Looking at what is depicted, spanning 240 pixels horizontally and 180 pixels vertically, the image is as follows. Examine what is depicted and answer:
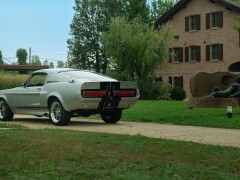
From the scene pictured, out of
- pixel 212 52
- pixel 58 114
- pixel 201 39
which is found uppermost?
pixel 201 39

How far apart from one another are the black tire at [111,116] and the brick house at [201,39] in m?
30.9

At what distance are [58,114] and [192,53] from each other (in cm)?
3642

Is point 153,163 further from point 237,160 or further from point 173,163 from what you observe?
point 237,160

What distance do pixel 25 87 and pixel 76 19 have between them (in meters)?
59.8

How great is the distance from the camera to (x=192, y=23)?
49062 mm

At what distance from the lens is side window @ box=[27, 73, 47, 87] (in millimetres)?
14977

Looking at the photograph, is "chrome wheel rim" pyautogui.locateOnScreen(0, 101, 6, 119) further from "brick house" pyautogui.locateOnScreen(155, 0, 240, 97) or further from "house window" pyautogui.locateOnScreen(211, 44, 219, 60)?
"house window" pyautogui.locateOnScreen(211, 44, 219, 60)

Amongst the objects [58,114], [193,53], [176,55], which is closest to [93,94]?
[58,114]

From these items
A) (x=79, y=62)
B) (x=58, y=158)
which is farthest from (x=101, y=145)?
(x=79, y=62)

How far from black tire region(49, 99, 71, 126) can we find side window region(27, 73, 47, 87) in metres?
0.99

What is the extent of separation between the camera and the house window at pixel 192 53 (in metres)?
48.4

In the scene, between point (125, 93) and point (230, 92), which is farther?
point (230, 92)

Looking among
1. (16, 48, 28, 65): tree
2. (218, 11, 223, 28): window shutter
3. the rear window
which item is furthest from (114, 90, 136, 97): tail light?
(16, 48, 28, 65): tree

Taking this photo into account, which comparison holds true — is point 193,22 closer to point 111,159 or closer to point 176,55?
point 176,55
